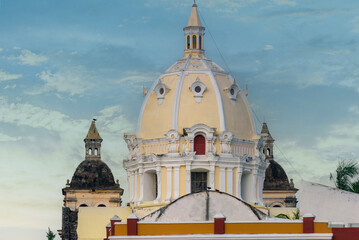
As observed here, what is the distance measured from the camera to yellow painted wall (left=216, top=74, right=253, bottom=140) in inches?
3743

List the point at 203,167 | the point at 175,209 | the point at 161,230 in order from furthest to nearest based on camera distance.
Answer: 1. the point at 203,167
2. the point at 175,209
3. the point at 161,230

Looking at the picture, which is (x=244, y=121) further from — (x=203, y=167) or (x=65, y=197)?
(x=65, y=197)

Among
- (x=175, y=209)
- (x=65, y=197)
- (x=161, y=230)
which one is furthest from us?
(x=65, y=197)

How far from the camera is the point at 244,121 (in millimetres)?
96000

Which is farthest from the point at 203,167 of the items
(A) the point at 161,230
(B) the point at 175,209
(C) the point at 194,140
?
(A) the point at 161,230

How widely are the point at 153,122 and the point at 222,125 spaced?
4.57 metres

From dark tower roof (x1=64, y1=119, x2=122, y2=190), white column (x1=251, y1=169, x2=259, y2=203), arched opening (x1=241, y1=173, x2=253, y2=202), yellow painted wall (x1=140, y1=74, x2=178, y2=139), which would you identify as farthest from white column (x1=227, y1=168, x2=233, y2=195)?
A: dark tower roof (x1=64, y1=119, x2=122, y2=190)

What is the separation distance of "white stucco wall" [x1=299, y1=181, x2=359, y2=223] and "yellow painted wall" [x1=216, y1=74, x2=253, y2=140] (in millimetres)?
25018

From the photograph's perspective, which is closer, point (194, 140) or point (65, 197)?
point (194, 140)

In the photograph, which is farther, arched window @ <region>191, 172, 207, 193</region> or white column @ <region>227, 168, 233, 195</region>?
white column @ <region>227, 168, 233, 195</region>

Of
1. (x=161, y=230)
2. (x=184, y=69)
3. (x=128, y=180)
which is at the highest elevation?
(x=184, y=69)

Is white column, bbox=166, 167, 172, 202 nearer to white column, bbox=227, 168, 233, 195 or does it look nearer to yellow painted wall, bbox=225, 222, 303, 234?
white column, bbox=227, 168, 233, 195

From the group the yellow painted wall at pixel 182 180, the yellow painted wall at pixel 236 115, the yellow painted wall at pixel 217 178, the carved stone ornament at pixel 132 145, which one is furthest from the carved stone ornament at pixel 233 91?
the carved stone ornament at pixel 132 145

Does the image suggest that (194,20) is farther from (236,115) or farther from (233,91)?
(236,115)
